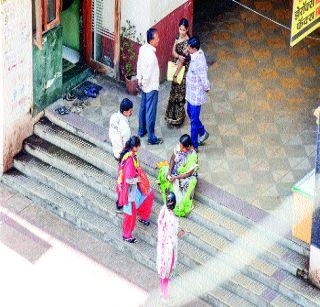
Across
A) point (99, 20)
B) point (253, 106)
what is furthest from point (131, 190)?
point (99, 20)

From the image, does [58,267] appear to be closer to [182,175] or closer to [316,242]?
[182,175]

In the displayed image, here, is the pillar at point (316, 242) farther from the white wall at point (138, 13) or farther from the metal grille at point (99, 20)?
the metal grille at point (99, 20)

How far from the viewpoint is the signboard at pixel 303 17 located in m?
13.8

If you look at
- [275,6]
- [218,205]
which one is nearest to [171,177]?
[218,205]

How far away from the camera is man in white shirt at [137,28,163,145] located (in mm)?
15328

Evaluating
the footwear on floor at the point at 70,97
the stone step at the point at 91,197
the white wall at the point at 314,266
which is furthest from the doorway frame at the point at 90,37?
the white wall at the point at 314,266

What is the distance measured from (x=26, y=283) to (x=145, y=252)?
164cm

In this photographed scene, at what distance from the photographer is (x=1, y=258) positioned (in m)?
15.4

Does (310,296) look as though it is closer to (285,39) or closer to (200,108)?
(200,108)

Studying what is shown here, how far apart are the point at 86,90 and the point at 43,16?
1.60 metres

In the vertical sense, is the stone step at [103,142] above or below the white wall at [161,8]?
below

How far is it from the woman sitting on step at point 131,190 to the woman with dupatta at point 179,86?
178 cm

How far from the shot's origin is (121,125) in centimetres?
1476

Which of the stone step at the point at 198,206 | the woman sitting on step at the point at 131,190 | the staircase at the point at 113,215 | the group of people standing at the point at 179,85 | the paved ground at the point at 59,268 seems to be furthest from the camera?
the group of people standing at the point at 179,85
